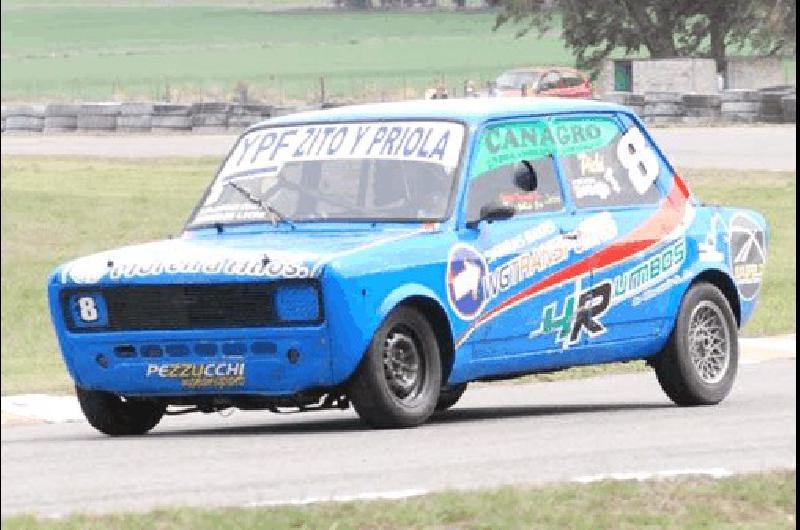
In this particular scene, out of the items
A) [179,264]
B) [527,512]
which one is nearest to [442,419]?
[179,264]

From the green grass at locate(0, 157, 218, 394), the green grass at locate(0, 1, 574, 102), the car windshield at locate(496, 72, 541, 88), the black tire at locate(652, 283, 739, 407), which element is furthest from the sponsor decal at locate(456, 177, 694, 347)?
the green grass at locate(0, 1, 574, 102)

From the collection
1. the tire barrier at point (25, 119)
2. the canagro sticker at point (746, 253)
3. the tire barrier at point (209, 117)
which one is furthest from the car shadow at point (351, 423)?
the tire barrier at point (25, 119)

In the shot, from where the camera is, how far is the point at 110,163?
1740 inches

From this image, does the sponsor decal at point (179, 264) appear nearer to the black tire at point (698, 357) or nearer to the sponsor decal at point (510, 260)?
the sponsor decal at point (510, 260)

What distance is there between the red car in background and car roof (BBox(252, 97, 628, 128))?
42494 millimetres

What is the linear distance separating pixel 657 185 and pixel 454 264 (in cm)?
211

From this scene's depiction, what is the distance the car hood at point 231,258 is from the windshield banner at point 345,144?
59 cm

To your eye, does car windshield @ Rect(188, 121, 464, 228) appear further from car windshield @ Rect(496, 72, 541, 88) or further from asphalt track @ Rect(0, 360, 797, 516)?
car windshield @ Rect(496, 72, 541, 88)

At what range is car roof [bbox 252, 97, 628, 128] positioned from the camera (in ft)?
43.4

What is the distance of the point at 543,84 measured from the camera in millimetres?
57875

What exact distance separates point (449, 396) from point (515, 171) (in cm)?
140

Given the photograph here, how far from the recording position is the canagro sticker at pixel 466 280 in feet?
40.6

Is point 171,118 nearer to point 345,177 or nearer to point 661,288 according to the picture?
point 661,288

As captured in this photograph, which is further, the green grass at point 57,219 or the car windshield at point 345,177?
the green grass at point 57,219
